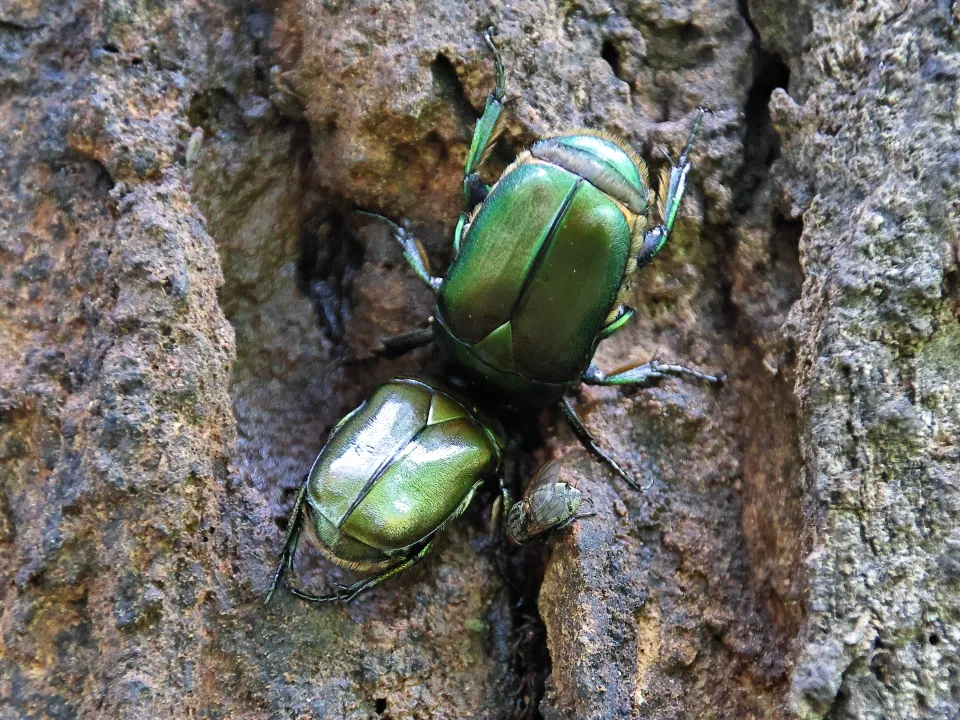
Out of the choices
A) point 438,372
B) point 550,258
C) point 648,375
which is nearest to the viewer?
point 550,258

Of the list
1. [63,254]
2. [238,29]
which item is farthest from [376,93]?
[63,254]

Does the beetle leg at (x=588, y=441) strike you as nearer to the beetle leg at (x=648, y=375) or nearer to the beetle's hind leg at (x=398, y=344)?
the beetle leg at (x=648, y=375)

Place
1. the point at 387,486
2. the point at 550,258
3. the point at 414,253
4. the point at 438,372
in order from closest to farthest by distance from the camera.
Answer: the point at 387,486 → the point at 550,258 → the point at 414,253 → the point at 438,372

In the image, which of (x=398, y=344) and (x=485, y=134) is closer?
(x=485, y=134)

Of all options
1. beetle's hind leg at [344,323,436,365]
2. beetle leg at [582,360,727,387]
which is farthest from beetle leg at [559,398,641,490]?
beetle's hind leg at [344,323,436,365]

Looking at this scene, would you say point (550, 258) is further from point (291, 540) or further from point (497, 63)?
point (291, 540)

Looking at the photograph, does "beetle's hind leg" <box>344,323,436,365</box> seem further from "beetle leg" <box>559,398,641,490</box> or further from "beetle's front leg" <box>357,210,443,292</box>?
"beetle leg" <box>559,398,641,490</box>

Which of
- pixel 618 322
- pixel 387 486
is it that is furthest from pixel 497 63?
pixel 387 486
